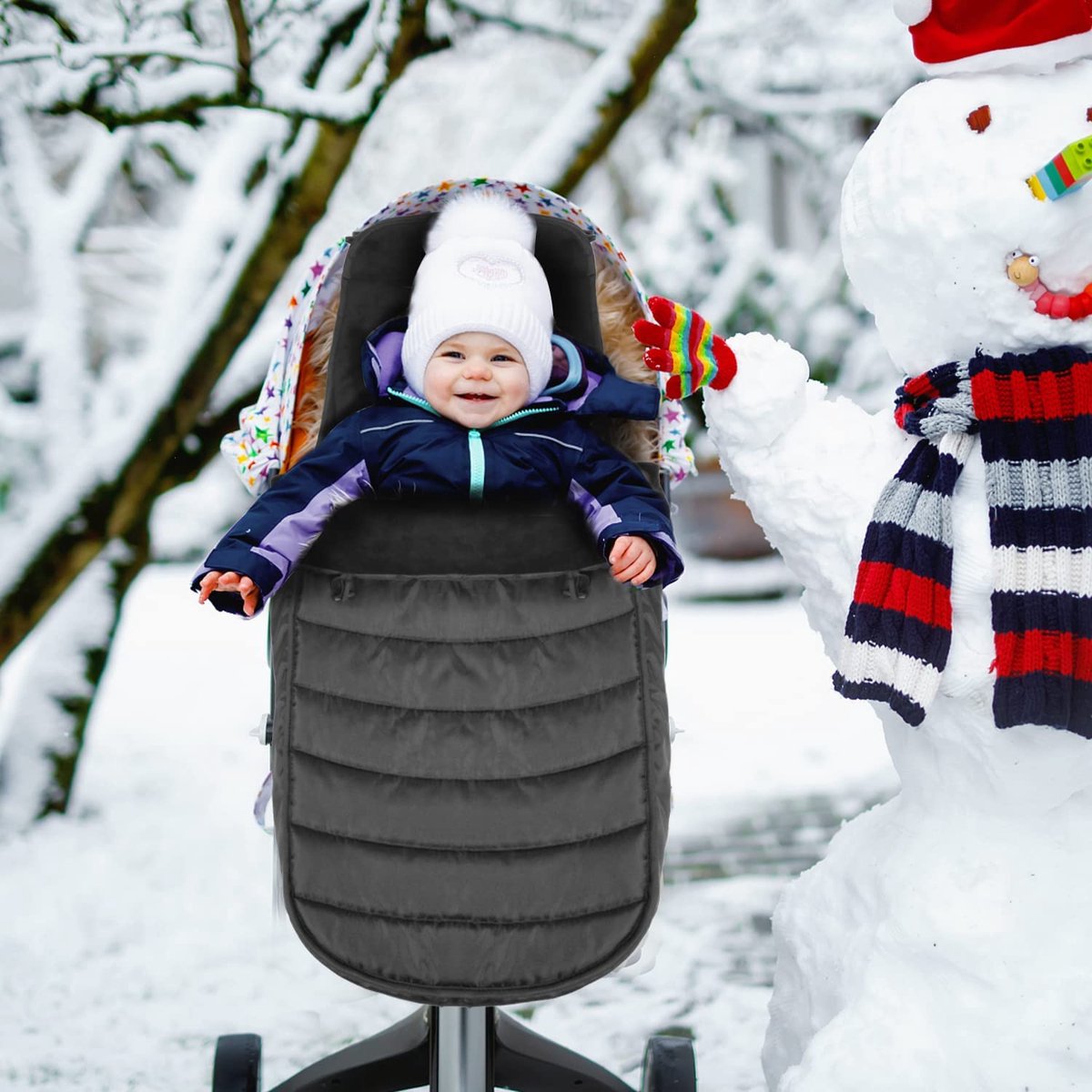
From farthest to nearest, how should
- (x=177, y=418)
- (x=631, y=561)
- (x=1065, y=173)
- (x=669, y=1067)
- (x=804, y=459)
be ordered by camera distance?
(x=177, y=418)
(x=669, y=1067)
(x=804, y=459)
(x=631, y=561)
(x=1065, y=173)

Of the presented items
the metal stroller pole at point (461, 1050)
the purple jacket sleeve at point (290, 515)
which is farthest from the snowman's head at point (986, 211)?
the metal stroller pole at point (461, 1050)

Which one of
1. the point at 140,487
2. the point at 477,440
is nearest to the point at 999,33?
the point at 477,440

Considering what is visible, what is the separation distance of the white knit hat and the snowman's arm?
26cm

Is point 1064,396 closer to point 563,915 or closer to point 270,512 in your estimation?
point 563,915

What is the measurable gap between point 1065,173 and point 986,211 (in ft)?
0.31

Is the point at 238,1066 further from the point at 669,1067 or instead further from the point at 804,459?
the point at 804,459

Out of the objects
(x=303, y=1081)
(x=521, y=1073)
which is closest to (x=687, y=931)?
(x=521, y=1073)

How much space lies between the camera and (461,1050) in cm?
174

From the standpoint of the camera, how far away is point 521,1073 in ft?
6.26

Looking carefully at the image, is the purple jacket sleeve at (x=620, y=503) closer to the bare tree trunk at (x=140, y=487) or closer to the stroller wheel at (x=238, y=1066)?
the stroller wheel at (x=238, y=1066)

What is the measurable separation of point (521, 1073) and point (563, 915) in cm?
48

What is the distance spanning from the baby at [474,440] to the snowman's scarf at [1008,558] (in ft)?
0.89

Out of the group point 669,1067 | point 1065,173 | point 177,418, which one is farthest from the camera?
point 177,418

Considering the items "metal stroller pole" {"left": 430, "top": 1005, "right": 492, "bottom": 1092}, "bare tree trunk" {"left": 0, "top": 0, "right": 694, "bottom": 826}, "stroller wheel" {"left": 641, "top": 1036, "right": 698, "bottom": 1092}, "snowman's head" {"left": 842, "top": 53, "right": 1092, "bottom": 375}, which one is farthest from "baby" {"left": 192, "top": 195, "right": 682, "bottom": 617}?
"bare tree trunk" {"left": 0, "top": 0, "right": 694, "bottom": 826}
